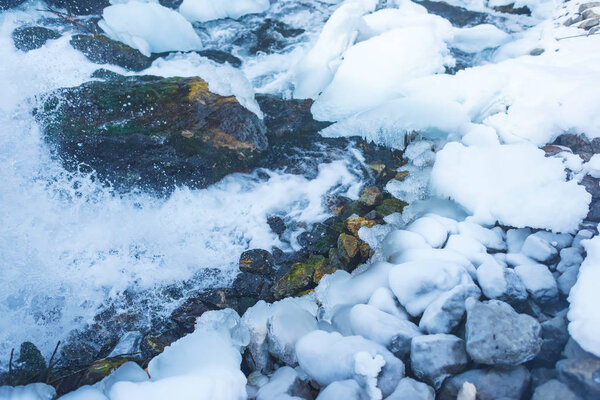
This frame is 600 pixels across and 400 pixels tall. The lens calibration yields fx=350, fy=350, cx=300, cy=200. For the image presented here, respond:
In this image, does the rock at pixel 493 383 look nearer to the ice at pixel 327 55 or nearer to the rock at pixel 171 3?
the ice at pixel 327 55

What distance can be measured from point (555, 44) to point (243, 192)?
4564 millimetres

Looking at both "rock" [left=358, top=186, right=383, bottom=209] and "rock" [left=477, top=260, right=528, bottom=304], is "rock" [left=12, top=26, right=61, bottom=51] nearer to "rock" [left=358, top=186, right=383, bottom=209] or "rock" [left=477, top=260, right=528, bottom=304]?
"rock" [left=358, top=186, right=383, bottom=209]

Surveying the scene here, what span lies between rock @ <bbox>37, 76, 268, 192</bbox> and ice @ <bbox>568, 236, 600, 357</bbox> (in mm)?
3233

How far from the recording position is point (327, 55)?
513 cm

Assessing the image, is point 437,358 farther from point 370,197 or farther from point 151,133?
point 151,133

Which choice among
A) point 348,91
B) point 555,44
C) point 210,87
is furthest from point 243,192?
point 555,44

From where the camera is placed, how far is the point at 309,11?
24.7 feet

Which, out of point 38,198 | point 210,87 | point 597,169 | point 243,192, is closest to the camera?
point 597,169

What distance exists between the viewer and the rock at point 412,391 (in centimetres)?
150

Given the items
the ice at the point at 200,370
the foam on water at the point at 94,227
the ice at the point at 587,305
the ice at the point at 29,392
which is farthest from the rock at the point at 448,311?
the ice at the point at 29,392

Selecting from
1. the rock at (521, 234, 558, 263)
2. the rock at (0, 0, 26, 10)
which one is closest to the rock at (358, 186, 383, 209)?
the rock at (521, 234, 558, 263)

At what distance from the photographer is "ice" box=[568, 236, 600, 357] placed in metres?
1.46

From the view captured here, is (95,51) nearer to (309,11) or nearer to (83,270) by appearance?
(83,270)

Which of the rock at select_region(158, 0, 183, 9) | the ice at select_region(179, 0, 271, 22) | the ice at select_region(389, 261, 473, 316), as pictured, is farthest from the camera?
the rock at select_region(158, 0, 183, 9)
